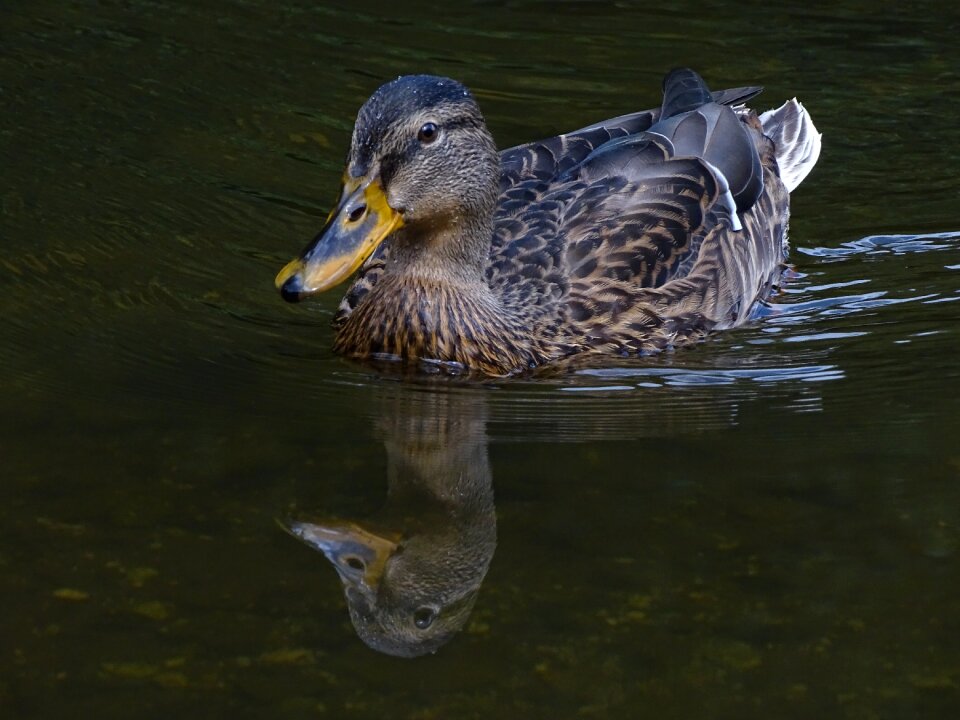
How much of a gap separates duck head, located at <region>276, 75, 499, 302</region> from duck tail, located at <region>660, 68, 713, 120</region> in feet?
6.40

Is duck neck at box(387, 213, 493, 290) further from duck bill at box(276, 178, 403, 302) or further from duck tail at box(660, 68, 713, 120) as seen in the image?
duck tail at box(660, 68, 713, 120)

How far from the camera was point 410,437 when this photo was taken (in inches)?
259

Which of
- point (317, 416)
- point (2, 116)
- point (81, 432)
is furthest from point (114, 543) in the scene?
point (2, 116)

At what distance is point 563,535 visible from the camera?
5.58m

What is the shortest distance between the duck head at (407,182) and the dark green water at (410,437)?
58 cm

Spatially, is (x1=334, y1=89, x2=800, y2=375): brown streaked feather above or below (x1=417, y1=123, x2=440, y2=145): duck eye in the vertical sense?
below

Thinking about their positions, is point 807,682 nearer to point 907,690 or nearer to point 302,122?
point 907,690

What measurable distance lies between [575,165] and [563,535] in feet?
11.7

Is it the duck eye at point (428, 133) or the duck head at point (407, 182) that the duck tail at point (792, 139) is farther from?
the duck eye at point (428, 133)

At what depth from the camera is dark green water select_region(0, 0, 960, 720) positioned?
4871mm

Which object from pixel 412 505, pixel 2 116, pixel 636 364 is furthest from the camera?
pixel 2 116

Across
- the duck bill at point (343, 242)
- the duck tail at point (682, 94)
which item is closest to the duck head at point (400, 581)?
the duck bill at point (343, 242)

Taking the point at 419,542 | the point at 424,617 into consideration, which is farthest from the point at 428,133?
the point at 424,617

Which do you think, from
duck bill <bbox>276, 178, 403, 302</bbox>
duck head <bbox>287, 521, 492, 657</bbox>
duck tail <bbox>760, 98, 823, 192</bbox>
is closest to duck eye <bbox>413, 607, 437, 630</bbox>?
duck head <bbox>287, 521, 492, 657</bbox>
